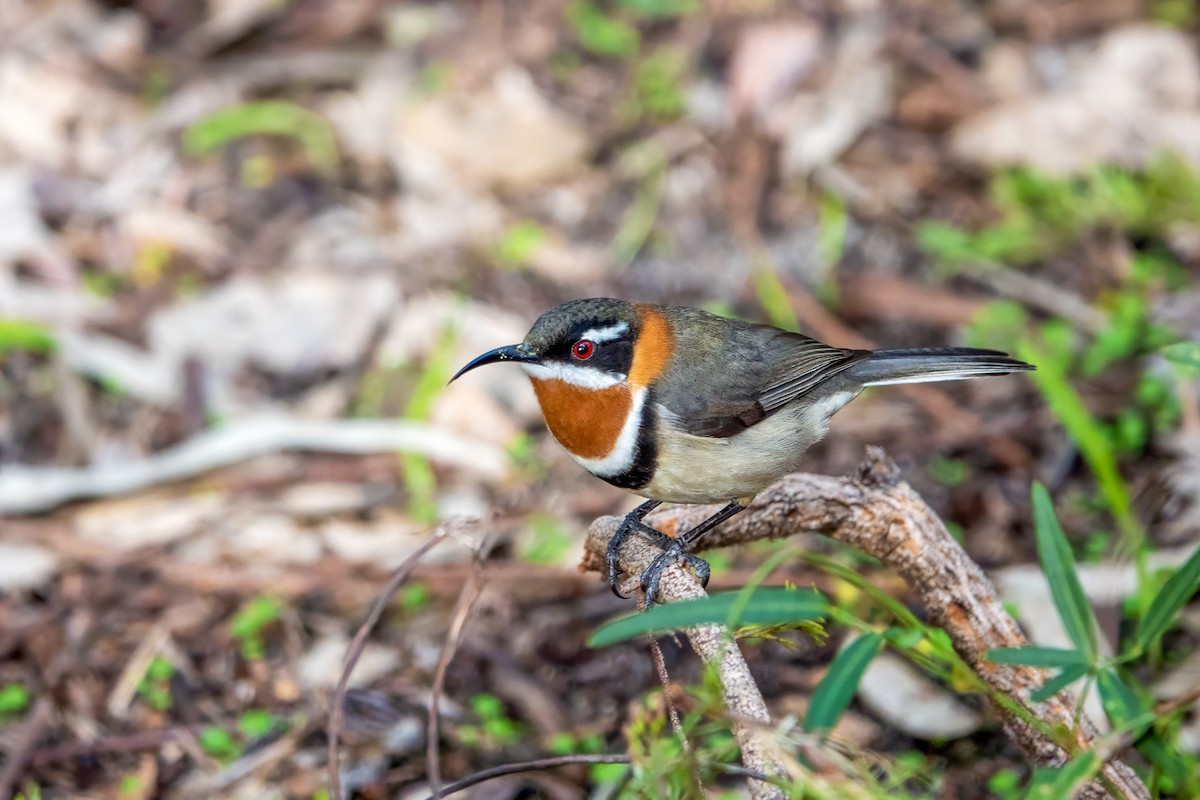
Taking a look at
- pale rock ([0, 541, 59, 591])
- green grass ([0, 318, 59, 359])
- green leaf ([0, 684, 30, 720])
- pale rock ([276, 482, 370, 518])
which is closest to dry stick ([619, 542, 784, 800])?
green leaf ([0, 684, 30, 720])

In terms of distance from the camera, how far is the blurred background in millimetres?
4797

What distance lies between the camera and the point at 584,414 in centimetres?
411

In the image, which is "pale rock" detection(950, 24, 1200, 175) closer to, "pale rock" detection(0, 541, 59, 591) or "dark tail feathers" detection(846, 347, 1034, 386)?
"dark tail feathers" detection(846, 347, 1034, 386)

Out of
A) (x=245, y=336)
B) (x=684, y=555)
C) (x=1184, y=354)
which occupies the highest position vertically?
(x=1184, y=354)

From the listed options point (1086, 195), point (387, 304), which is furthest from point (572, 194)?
point (1086, 195)

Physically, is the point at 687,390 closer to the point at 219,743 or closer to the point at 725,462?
the point at 725,462

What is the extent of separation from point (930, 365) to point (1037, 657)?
1.90m

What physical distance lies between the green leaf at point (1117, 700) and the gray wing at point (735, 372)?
5.61ft

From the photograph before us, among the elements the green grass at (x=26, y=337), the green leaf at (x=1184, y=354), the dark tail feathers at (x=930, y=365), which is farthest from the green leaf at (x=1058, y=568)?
the green grass at (x=26, y=337)

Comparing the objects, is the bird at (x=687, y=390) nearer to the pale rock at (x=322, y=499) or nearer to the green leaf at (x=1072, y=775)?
the green leaf at (x=1072, y=775)

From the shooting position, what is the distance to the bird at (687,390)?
13.2ft

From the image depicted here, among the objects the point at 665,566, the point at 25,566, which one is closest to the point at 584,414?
the point at 665,566

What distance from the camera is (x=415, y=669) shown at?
5.00 m

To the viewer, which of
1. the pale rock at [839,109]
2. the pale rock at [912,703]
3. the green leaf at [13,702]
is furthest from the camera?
the pale rock at [839,109]
